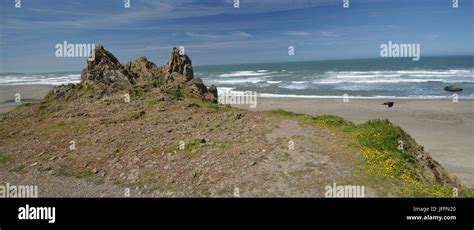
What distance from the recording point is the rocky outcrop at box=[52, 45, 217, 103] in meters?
18.4

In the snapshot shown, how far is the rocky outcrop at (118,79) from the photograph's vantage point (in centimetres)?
1838

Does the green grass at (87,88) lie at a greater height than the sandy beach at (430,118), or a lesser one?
greater

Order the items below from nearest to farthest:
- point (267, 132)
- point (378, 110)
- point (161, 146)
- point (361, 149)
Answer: point (361, 149) → point (161, 146) → point (267, 132) → point (378, 110)

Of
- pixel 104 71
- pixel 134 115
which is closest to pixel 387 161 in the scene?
pixel 134 115

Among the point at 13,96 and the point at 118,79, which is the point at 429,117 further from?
the point at 13,96

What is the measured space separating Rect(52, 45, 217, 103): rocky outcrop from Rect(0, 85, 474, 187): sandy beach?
1252 cm

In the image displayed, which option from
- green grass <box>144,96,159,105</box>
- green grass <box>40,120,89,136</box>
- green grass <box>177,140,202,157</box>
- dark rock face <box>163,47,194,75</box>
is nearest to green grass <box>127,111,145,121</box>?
green grass <box>144,96,159,105</box>

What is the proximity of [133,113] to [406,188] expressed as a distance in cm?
1070

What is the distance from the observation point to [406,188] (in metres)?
7.89

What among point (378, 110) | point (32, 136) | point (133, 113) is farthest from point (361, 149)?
point (378, 110)

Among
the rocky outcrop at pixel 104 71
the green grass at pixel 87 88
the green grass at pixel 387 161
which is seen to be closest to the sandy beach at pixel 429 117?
the green grass at pixel 387 161

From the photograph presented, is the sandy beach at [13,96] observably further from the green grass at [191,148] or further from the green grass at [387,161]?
the green grass at [387,161]

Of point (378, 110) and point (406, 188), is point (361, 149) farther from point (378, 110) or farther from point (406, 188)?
point (378, 110)
